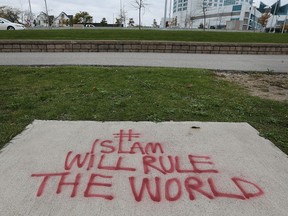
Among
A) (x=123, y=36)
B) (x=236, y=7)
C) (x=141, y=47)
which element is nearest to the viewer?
(x=141, y=47)

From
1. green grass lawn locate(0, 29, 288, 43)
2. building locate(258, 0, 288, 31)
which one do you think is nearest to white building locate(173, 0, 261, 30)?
building locate(258, 0, 288, 31)

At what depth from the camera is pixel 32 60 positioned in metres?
7.71

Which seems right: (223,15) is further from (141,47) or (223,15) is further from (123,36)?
(141,47)

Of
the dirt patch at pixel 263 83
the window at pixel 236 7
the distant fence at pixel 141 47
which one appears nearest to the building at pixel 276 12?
the window at pixel 236 7

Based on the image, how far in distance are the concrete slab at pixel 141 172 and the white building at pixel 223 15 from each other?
63123 millimetres

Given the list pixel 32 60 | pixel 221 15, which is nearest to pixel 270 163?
pixel 32 60

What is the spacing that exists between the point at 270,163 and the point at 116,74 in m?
4.31

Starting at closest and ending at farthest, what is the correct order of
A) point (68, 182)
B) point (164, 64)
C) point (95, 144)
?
point (68, 182)
point (95, 144)
point (164, 64)

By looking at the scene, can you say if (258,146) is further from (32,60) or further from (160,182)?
(32,60)

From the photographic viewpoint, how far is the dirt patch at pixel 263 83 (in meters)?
4.90

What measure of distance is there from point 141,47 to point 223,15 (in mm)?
79571

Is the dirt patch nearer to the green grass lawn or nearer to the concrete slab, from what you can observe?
the concrete slab

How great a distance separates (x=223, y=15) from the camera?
79500 mm

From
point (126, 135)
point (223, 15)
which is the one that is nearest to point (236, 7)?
point (223, 15)
